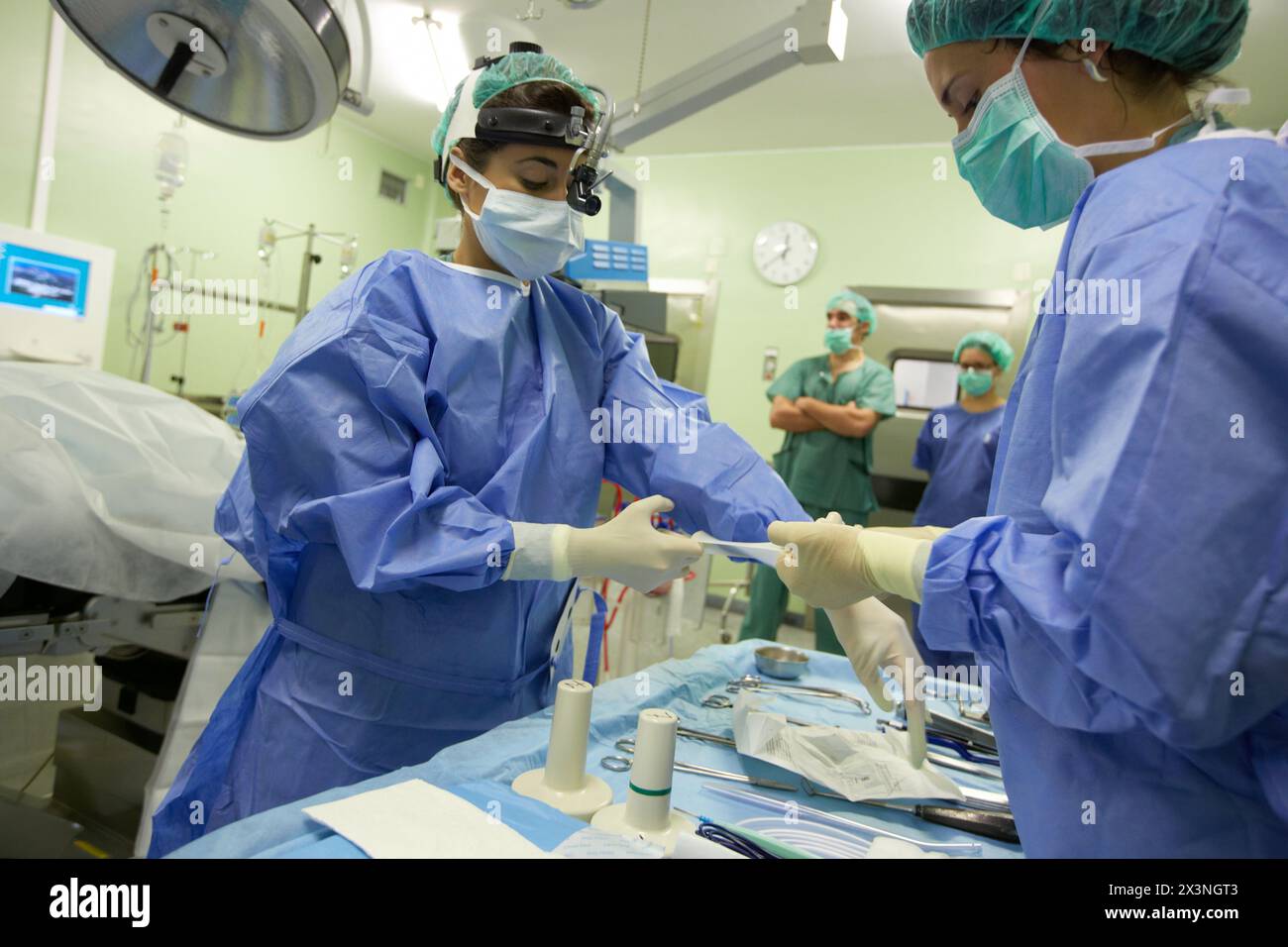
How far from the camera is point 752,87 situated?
12.3ft

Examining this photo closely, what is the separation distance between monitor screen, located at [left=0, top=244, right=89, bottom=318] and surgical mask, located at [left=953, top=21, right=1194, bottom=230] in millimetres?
3743

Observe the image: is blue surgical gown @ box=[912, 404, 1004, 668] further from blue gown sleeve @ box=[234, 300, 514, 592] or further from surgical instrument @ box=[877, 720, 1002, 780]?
blue gown sleeve @ box=[234, 300, 514, 592]

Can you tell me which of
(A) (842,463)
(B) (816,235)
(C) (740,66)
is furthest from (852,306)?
(C) (740,66)

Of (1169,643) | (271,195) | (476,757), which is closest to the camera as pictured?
(1169,643)

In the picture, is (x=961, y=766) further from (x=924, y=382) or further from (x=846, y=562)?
(x=924, y=382)

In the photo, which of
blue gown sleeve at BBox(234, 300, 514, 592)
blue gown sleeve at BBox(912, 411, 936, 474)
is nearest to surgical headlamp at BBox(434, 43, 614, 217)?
blue gown sleeve at BBox(234, 300, 514, 592)

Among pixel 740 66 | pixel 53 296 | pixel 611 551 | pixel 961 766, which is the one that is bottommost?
pixel 961 766

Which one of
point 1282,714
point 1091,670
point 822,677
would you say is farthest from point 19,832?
point 1282,714

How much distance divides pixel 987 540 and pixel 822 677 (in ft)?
3.79

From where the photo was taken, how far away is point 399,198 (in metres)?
5.73

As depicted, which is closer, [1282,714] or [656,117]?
[1282,714]

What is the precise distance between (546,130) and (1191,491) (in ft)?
3.42
